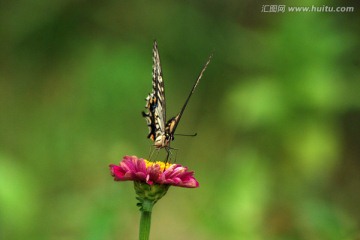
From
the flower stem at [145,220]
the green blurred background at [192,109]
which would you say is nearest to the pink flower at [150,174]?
the flower stem at [145,220]

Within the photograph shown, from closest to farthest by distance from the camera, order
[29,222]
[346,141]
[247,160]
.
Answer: [29,222] < [247,160] < [346,141]

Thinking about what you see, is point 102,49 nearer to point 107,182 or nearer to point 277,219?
point 107,182

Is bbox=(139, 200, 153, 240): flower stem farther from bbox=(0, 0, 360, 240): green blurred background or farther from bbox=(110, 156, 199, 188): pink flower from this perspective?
bbox=(0, 0, 360, 240): green blurred background

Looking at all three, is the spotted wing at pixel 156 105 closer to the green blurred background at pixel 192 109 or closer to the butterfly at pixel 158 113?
the butterfly at pixel 158 113

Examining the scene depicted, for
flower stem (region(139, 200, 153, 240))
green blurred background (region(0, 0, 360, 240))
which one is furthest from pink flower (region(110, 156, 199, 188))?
green blurred background (region(0, 0, 360, 240))

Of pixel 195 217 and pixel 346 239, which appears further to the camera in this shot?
pixel 195 217

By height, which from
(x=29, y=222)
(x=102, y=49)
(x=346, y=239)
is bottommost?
(x=346, y=239)

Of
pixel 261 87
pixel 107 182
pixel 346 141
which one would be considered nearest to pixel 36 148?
pixel 107 182
